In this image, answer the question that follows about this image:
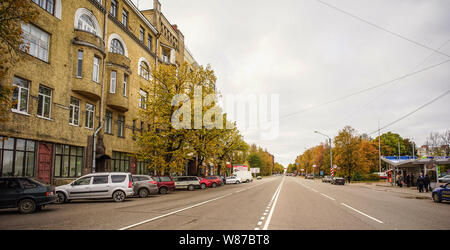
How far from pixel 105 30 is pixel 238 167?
4944cm

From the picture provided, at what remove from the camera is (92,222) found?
9.84 m

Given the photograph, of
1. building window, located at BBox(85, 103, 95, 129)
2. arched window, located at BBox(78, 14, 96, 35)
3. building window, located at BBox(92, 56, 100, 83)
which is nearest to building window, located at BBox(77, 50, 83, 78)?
building window, located at BBox(92, 56, 100, 83)

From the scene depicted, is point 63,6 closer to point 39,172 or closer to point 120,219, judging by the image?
point 39,172

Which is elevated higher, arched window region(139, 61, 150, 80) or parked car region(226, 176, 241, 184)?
arched window region(139, 61, 150, 80)

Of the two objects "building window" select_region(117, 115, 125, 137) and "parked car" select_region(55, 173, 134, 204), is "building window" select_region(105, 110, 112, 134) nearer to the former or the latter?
"building window" select_region(117, 115, 125, 137)

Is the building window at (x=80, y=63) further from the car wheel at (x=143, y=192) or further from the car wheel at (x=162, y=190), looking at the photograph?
the car wheel at (x=162, y=190)

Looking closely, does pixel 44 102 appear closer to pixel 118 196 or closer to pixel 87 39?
pixel 87 39

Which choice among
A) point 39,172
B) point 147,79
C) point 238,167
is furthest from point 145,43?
point 238,167

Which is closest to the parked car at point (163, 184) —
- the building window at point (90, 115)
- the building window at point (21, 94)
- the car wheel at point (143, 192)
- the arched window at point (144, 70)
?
the car wheel at point (143, 192)

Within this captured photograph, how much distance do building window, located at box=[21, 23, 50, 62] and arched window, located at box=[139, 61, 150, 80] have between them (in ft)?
43.8

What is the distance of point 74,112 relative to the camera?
23.6 m

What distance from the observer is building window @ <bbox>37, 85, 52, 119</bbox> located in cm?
2017

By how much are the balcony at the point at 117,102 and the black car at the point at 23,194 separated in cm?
1469

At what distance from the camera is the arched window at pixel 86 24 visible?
2434 centimetres
